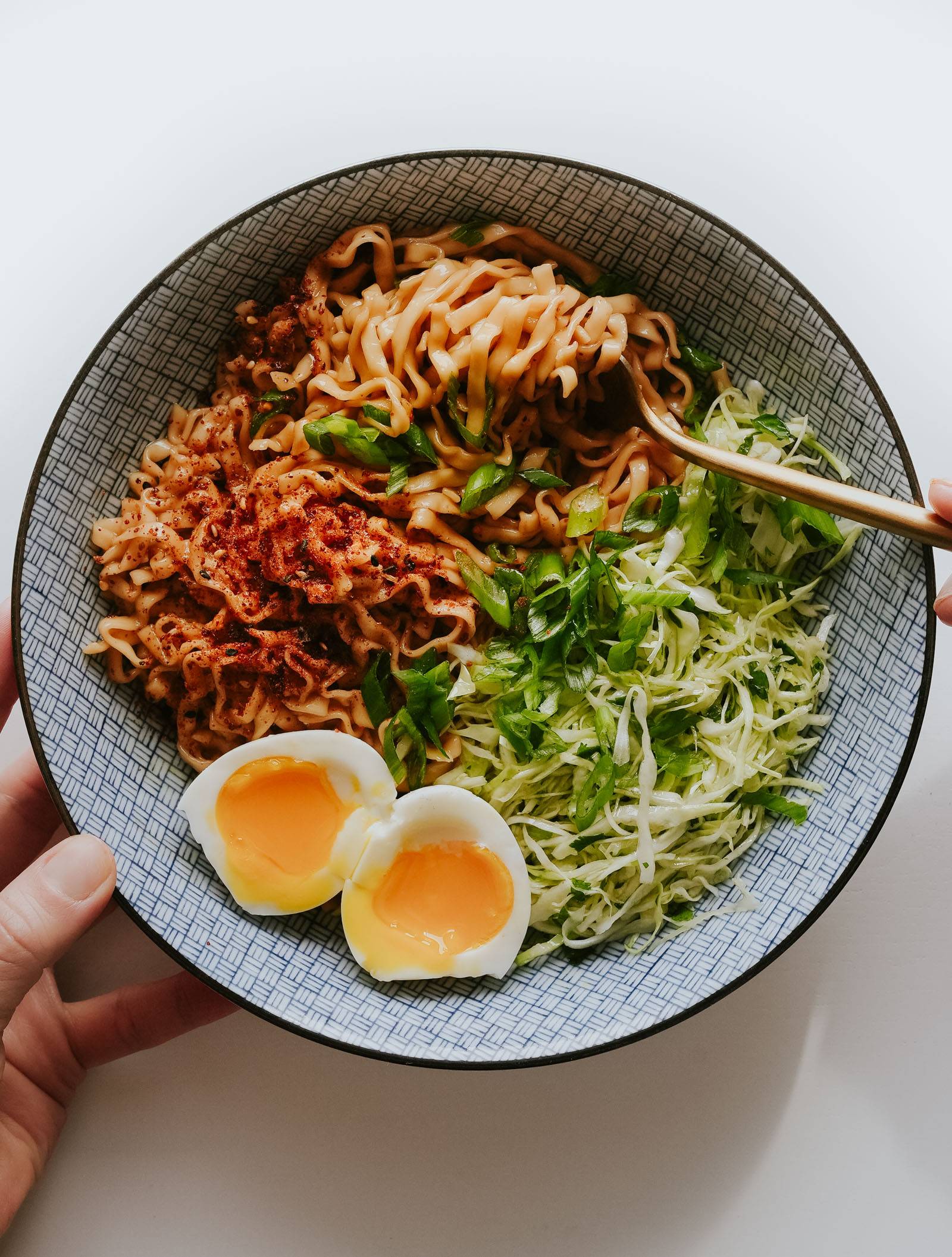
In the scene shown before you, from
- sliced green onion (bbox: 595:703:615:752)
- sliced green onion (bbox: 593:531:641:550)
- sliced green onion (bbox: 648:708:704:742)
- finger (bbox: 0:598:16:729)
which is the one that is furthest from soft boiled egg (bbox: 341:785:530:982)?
finger (bbox: 0:598:16:729)

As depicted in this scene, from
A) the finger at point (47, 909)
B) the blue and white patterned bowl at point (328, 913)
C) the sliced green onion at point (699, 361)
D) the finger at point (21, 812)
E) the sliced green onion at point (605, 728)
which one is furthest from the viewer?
the finger at point (21, 812)

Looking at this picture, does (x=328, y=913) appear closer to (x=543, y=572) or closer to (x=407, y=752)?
(x=407, y=752)

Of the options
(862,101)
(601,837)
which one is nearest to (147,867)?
(601,837)

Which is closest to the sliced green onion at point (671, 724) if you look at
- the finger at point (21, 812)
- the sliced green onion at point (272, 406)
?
the sliced green onion at point (272, 406)

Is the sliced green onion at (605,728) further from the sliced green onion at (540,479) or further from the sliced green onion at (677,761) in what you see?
the sliced green onion at (540,479)

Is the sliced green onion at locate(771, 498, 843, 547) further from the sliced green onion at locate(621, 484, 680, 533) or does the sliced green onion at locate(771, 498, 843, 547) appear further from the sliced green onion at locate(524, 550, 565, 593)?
the sliced green onion at locate(524, 550, 565, 593)
